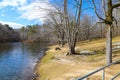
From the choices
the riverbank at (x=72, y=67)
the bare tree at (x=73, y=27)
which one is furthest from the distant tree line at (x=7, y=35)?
the riverbank at (x=72, y=67)

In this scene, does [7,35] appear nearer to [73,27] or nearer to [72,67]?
[73,27]

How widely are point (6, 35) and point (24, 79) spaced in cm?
10937

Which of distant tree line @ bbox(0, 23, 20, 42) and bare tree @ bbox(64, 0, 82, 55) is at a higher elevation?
bare tree @ bbox(64, 0, 82, 55)

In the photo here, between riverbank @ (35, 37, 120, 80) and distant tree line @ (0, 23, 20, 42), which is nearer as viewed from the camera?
riverbank @ (35, 37, 120, 80)

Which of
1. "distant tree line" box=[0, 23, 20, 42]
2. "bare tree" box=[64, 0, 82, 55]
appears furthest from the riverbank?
"distant tree line" box=[0, 23, 20, 42]

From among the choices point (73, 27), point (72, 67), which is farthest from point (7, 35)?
point (72, 67)

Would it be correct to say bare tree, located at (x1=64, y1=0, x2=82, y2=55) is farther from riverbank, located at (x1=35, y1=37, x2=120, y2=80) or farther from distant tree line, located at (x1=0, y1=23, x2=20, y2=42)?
distant tree line, located at (x1=0, y1=23, x2=20, y2=42)

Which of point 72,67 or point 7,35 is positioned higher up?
point 72,67

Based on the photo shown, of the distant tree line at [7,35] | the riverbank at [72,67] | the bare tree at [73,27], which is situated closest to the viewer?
the riverbank at [72,67]

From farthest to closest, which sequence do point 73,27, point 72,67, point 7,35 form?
point 7,35 → point 73,27 → point 72,67

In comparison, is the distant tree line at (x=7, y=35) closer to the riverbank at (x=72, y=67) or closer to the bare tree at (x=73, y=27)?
the bare tree at (x=73, y=27)

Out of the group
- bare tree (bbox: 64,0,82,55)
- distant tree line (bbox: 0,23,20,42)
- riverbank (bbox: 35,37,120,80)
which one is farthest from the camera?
distant tree line (bbox: 0,23,20,42)

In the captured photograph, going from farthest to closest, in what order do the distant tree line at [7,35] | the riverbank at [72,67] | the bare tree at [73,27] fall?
the distant tree line at [7,35] → the bare tree at [73,27] → the riverbank at [72,67]

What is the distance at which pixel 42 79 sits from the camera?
18.2 meters
